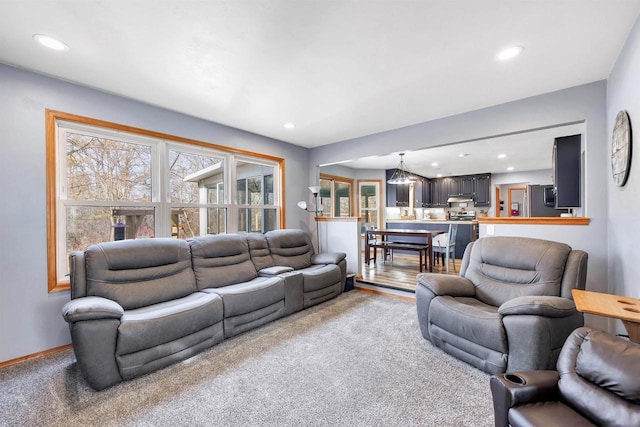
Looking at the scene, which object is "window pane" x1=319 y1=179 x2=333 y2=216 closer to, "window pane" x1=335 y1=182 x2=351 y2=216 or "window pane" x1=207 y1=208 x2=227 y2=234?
"window pane" x1=335 y1=182 x2=351 y2=216

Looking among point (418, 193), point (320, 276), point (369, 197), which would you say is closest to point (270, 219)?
point (320, 276)

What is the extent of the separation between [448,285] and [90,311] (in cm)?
292

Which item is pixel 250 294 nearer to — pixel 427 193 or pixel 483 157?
pixel 483 157

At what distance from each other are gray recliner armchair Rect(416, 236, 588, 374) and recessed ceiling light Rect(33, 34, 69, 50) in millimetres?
3574

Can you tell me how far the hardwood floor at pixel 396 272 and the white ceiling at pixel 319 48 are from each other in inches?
107

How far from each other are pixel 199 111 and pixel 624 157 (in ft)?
13.4

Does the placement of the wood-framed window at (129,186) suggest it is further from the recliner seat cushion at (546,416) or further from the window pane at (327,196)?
the recliner seat cushion at (546,416)

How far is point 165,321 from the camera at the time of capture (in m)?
2.16

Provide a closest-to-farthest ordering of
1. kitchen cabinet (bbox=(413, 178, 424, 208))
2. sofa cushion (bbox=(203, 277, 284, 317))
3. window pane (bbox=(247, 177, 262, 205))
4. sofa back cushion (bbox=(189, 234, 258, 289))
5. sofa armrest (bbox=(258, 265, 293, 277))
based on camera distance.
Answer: sofa cushion (bbox=(203, 277, 284, 317)) < sofa back cushion (bbox=(189, 234, 258, 289)) < sofa armrest (bbox=(258, 265, 293, 277)) < window pane (bbox=(247, 177, 262, 205)) < kitchen cabinet (bbox=(413, 178, 424, 208))

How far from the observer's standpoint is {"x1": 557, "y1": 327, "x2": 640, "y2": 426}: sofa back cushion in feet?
3.25

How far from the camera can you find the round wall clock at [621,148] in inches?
76.5

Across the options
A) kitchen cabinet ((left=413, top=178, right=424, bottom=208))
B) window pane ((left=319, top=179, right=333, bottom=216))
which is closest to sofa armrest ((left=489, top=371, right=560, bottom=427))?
window pane ((left=319, top=179, right=333, bottom=216))

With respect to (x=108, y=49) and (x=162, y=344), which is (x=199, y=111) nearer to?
(x=108, y=49)

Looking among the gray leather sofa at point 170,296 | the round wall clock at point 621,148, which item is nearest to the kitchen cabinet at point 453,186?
the gray leather sofa at point 170,296
